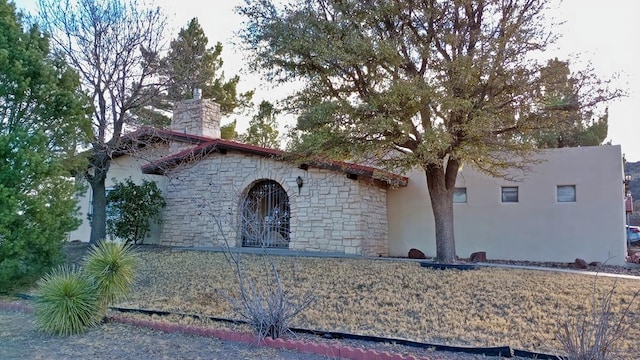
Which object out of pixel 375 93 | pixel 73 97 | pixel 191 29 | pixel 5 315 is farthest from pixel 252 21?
pixel 191 29

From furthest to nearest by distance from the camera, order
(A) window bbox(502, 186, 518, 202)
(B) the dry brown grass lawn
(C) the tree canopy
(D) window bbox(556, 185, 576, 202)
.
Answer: (A) window bbox(502, 186, 518, 202)
(D) window bbox(556, 185, 576, 202)
(C) the tree canopy
(B) the dry brown grass lawn

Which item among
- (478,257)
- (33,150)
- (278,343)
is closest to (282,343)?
(278,343)

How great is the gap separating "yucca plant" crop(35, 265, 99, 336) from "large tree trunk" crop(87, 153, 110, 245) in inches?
296

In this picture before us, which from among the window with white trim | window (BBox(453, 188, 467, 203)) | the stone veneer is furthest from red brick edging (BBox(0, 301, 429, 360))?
the window with white trim

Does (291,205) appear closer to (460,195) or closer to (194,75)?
(460,195)

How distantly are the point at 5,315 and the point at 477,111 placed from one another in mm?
8495

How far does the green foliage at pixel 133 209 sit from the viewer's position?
13.9 metres

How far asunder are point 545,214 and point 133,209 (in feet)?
38.5

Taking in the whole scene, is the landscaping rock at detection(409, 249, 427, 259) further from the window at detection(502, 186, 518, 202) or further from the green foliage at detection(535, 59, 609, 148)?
the green foliage at detection(535, 59, 609, 148)

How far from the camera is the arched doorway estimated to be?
13.4m

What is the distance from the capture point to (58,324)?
5637mm

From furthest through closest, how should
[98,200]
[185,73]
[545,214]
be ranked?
[185,73] < [98,200] < [545,214]

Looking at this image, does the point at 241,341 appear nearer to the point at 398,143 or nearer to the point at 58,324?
the point at 58,324

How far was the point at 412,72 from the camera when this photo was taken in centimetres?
982
